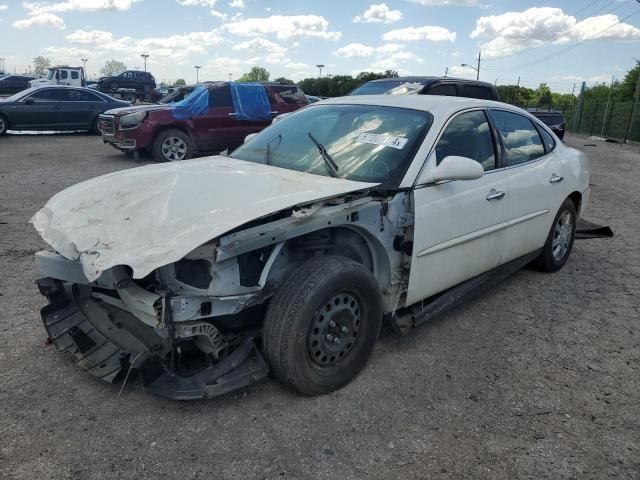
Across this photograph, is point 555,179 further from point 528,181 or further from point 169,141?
point 169,141

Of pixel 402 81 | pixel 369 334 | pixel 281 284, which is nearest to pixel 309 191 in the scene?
pixel 281 284

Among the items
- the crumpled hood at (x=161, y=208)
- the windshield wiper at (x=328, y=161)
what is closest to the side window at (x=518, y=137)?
the windshield wiper at (x=328, y=161)

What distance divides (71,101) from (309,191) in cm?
1499

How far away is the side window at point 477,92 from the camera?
945 centimetres

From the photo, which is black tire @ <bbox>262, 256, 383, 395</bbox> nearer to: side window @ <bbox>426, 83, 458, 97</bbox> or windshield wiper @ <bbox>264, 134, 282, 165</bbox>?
windshield wiper @ <bbox>264, 134, 282, 165</bbox>

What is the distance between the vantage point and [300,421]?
8.86 ft

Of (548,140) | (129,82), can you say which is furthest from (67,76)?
(548,140)

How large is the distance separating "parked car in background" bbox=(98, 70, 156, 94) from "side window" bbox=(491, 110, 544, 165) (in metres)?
35.5

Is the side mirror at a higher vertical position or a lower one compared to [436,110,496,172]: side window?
lower

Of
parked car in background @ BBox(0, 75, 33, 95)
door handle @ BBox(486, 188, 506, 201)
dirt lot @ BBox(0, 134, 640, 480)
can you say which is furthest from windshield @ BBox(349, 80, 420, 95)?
parked car in background @ BBox(0, 75, 33, 95)

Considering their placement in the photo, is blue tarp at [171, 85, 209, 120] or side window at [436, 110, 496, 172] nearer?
side window at [436, 110, 496, 172]

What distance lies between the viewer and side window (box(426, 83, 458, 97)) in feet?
28.5

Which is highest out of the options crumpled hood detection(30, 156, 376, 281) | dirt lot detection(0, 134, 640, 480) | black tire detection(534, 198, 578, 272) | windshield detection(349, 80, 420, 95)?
windshield detection(349, 80, 420, 95)

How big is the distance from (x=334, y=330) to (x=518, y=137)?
248 cm
